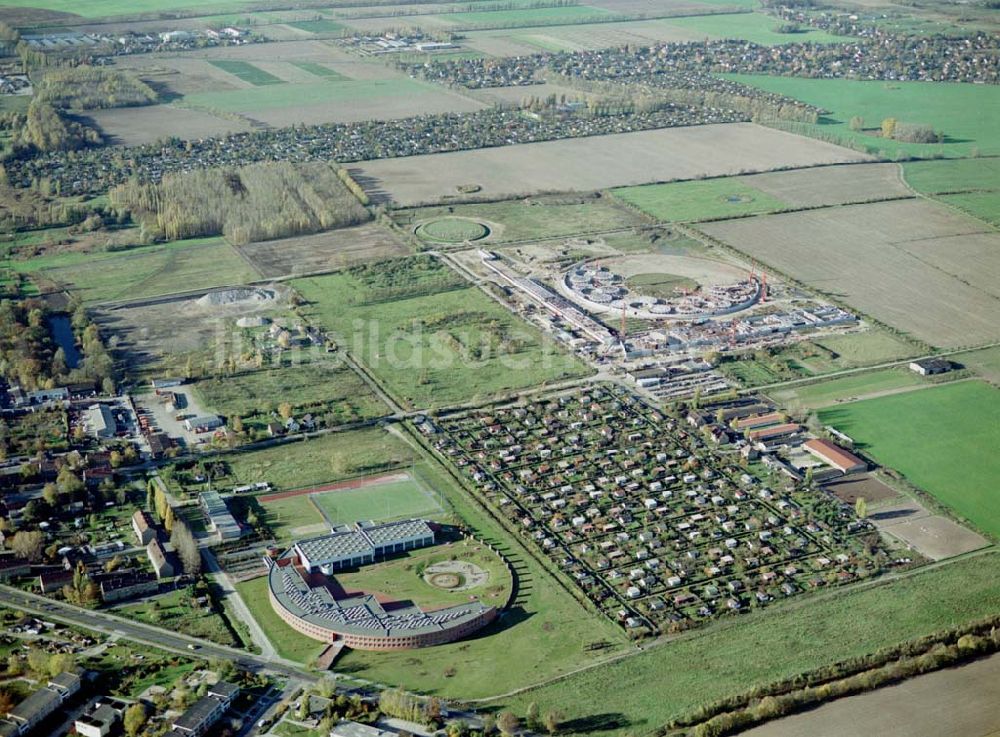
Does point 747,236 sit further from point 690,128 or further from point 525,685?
point 525,685

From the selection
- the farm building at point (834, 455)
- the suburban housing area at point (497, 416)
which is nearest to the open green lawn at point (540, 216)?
the suburban housing area at point (497, 416)

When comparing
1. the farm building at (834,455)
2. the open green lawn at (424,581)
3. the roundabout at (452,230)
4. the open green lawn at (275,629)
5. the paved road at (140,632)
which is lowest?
the paved road at (140,632)

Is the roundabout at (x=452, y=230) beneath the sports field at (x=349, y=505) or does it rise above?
above

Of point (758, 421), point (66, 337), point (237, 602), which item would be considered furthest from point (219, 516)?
point (758, 421)

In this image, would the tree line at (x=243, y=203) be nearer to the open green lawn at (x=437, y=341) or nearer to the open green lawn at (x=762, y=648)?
the open green lawn at (x=437, y=341)

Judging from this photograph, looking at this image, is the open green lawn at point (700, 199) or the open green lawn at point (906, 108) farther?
the open green lawn at point (906, 108)
